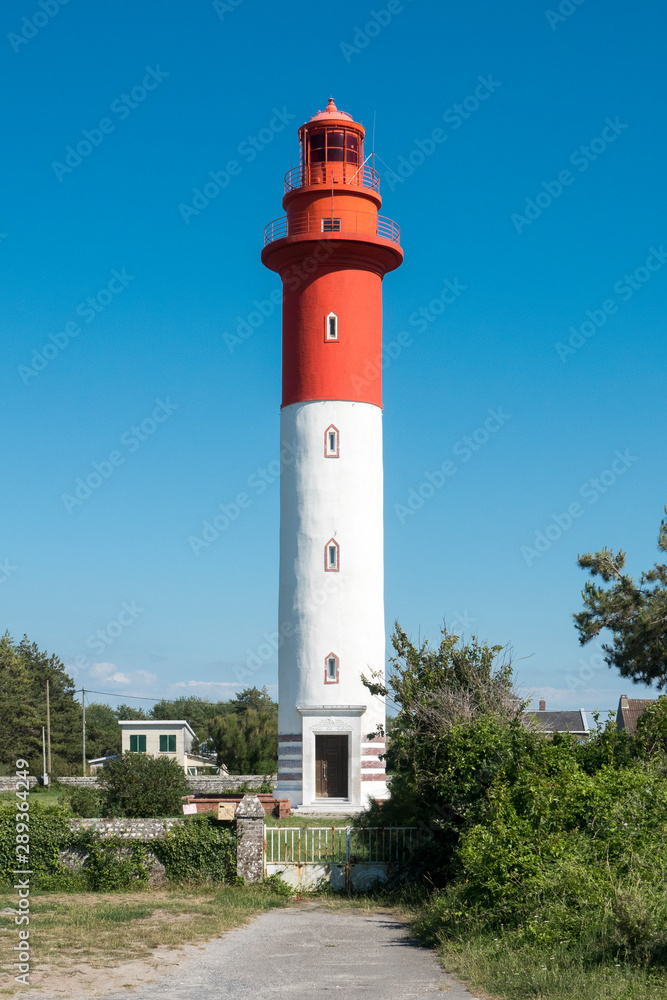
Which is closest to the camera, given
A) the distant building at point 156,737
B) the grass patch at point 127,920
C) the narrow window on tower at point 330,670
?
the grass patch at point 127,920

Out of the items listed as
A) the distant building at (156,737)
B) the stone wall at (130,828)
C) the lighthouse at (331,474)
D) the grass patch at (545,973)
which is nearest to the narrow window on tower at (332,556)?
the lighthouse at (331,474)

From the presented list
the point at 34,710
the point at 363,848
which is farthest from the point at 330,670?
the point at 34,710

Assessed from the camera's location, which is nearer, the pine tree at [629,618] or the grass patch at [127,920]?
the grass patch at [127,920]

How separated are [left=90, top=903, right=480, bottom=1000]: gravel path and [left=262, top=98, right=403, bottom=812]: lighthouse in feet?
51.2

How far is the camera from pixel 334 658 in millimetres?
33469

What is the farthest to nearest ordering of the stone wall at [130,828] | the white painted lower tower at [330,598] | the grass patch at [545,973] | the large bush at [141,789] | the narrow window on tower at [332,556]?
the narrow window on tower at [332,556] → the white painted lower tower at [330,598] → the large bush at [141,789] → the stone wall at [130,828] → the grass patch at [545,973]

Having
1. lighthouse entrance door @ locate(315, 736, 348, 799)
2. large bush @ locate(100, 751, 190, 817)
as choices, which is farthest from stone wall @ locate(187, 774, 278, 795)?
large bush @ locate(100, 751, 190, 817)

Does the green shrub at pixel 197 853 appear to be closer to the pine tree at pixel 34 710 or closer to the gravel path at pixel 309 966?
the gravel path at pixel 309 966

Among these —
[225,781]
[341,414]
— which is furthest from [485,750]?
[225,781]

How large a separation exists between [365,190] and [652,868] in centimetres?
A: 2655

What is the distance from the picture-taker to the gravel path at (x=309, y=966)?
12438 mm

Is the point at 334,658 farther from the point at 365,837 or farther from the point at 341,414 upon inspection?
the point at 365,837

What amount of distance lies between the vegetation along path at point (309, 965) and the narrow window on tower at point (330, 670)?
15.6 meters

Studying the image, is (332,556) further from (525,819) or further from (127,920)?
(525,819)
